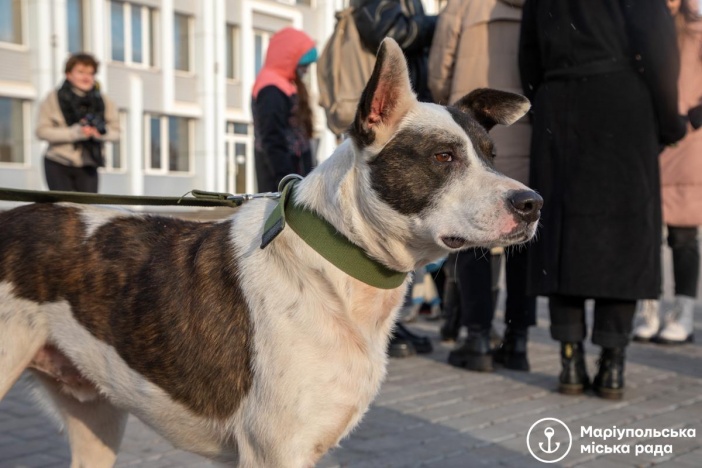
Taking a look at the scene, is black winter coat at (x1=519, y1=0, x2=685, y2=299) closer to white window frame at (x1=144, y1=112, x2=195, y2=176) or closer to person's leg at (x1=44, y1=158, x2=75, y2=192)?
person's leg at (x1=44, y1=158, x2=75, y2=192)

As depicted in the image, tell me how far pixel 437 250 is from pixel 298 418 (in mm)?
753

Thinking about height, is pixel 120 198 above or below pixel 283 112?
below

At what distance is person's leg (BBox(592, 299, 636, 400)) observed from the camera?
546 centimetres

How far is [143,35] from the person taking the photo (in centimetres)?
3541

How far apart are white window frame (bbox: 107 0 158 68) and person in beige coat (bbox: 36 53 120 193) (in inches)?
1046

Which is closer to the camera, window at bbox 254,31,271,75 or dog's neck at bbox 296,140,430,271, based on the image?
dog's neck at bbox 296,140,430,271

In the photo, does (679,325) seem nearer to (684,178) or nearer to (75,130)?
(684,178)

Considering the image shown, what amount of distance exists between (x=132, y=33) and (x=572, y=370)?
32.3m

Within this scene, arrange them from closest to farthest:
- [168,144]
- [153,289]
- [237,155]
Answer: [153,289], [168,144], [237,155]

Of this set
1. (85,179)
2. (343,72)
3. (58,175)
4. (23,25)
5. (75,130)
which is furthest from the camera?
(23,25)

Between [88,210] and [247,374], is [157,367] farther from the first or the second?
[88,210]

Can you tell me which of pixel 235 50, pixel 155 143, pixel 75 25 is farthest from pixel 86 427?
pixel 235 50

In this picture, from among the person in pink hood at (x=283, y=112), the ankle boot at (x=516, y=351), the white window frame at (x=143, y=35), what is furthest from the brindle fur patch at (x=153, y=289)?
the white window frame at (x=143, y=35)

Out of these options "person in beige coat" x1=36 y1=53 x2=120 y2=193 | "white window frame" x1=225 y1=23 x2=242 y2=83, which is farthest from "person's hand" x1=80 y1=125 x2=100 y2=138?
"white window frame" x1=225 y1=23 x2=242 y2=83
